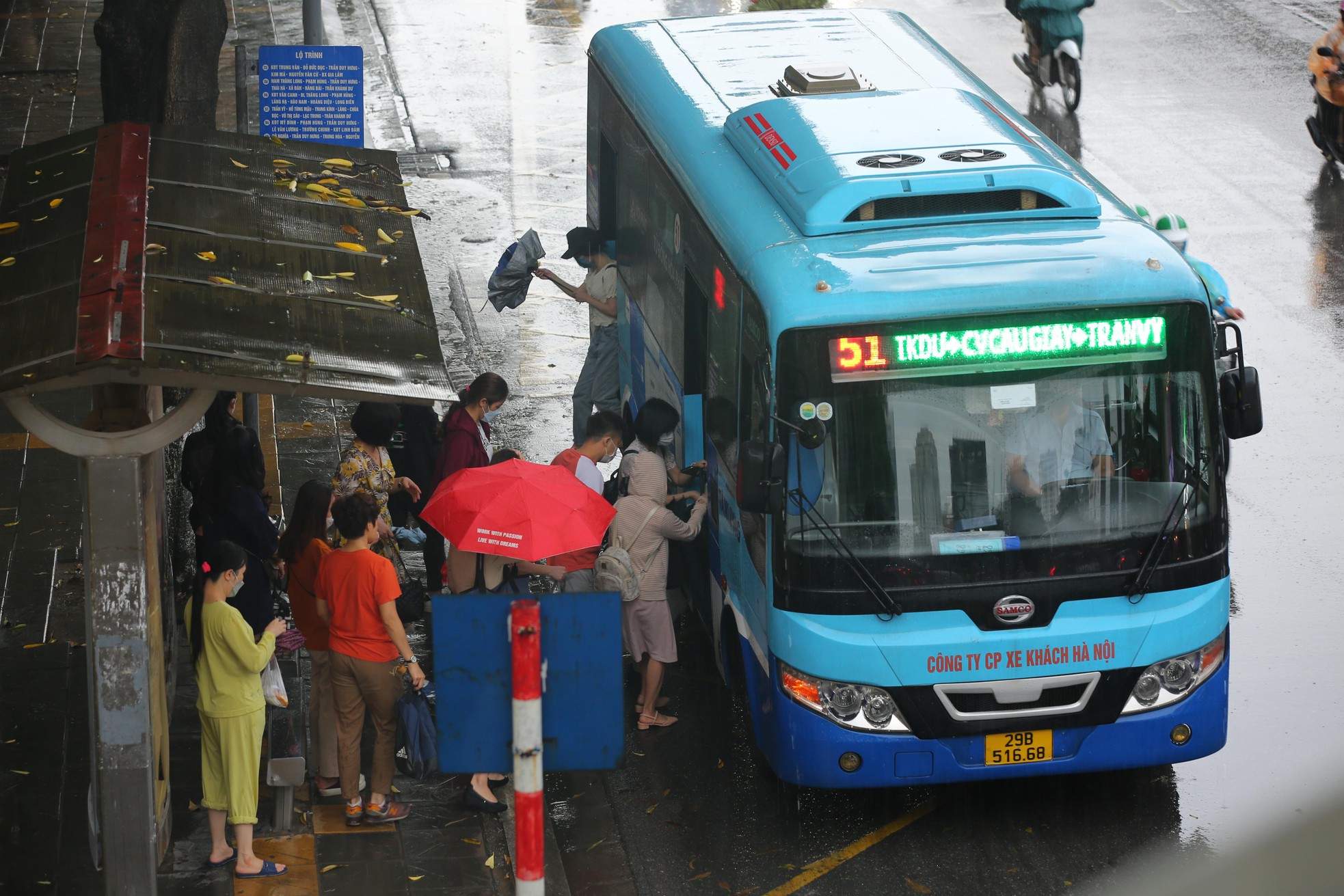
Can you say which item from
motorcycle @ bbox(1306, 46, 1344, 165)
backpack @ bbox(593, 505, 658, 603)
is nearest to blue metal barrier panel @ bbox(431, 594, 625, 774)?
backpack @ bbox(593, 505, 658, 603)

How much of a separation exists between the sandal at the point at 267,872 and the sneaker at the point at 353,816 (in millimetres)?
502

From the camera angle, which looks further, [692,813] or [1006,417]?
[692,813]

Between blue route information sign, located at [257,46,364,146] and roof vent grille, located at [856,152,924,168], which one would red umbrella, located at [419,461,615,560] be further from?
blue route information sign, located at [257,46,364,146]

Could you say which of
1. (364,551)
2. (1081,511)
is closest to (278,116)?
(364,551)

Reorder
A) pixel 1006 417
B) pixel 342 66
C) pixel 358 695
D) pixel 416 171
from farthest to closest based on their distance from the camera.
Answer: pixel 416 171 → pixel 342 66 → pixel 358 695 → pixel 1006 417

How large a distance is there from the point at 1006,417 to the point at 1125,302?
2.22 feet

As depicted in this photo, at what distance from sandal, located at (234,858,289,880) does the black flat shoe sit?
941mm

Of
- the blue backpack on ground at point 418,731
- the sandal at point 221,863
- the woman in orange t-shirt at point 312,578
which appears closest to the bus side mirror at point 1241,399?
the blue backpack on ground at point 418,731

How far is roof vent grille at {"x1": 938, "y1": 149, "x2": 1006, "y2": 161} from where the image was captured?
722cm

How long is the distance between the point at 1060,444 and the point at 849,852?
6.72ft

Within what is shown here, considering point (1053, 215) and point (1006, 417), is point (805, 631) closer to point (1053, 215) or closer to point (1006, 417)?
point (1006, 417)

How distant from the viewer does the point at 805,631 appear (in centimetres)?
662

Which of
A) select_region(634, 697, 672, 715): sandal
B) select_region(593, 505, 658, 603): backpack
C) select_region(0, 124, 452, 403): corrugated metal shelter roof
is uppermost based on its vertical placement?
select_region(0, 124, 452, 403): corrugated metal shelter roof

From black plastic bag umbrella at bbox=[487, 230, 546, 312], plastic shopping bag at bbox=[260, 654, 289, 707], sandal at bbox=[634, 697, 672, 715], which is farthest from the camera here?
black plastic bag umbrella at bbox=[487, 230, 546, 312]
